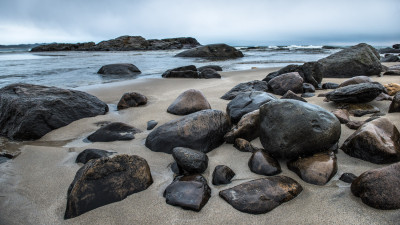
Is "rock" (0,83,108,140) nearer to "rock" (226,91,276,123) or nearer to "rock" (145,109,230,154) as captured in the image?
"rock" (145,109,230,154)

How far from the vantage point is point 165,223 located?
1.55 m

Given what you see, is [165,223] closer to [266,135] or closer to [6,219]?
[6,219]

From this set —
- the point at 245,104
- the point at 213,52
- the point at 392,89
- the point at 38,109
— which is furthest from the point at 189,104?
the point at 213,52

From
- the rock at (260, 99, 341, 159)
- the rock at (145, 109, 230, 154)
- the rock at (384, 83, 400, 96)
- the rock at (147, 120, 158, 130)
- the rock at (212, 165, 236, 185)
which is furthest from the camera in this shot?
the rock at (384, 83, 400, 96)

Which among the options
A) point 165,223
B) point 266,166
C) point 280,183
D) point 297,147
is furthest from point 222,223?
point 297,147

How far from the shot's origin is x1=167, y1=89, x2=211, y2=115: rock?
141 inches

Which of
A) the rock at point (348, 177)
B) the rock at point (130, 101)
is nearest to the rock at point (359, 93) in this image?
the rock at point (348, 177)

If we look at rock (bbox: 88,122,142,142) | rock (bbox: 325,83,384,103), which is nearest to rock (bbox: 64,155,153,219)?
rock (bbox: 88,122,142,142)

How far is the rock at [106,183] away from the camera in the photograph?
169cm

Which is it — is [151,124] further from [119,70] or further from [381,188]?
[119,70]

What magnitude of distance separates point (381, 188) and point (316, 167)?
1.41 ft

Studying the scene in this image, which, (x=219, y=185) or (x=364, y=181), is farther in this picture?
(x=219, y=185)

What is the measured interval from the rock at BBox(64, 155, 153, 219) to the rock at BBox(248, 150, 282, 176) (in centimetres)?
79

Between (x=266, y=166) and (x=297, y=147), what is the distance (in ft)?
0.94
